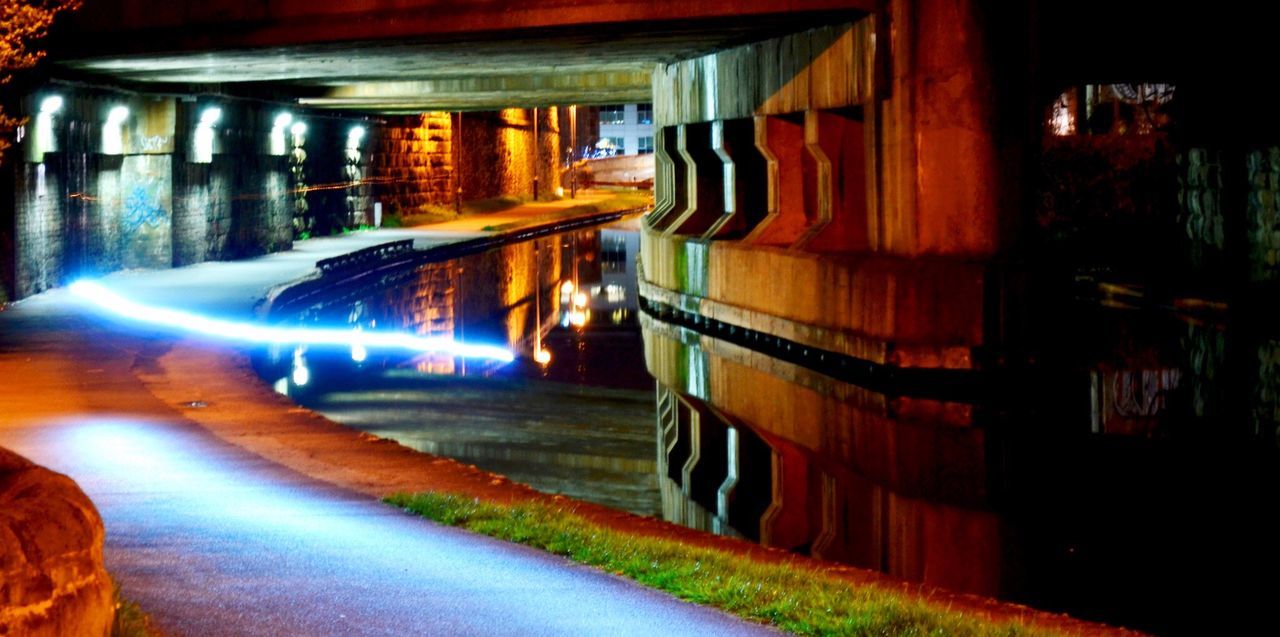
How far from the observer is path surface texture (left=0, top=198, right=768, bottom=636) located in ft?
23.5

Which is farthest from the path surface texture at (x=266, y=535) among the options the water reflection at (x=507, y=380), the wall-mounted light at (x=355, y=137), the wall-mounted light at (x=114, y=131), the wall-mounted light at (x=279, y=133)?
the wall-mounted light at (x=355, y=137)

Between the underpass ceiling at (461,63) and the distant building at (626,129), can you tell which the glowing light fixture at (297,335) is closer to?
the underpass ceiling at (461,63)

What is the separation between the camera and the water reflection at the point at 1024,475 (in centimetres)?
1114

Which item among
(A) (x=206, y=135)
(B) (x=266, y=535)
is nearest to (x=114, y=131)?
(A) (x=206, y=135)

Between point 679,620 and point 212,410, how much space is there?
26.9 ft

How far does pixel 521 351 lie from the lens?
22641mm

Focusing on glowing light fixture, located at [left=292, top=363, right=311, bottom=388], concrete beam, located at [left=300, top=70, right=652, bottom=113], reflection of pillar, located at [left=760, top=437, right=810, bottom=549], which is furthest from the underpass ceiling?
reflection of pillar, located at [left=760, top=437, right=810, bottom=549]

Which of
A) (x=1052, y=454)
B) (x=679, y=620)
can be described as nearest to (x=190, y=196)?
(x=1052, y=454)

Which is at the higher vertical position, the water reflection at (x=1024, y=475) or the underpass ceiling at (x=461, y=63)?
the underpass ceiling at (x=461, y=63)

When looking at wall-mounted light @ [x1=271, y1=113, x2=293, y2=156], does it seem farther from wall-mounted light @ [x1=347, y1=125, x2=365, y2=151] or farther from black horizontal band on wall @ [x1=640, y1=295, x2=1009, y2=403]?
black horizontal band on wall @ [x1=640, y1=295, x2=1009, y2=403]

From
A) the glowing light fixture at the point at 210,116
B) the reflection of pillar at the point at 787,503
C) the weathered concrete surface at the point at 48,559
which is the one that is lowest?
the reflection of pillar at the point at 787,503

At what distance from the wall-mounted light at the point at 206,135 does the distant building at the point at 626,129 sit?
118 m

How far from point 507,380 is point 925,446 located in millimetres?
5897

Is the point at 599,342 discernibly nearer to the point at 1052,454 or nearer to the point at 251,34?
the point at 251,34
